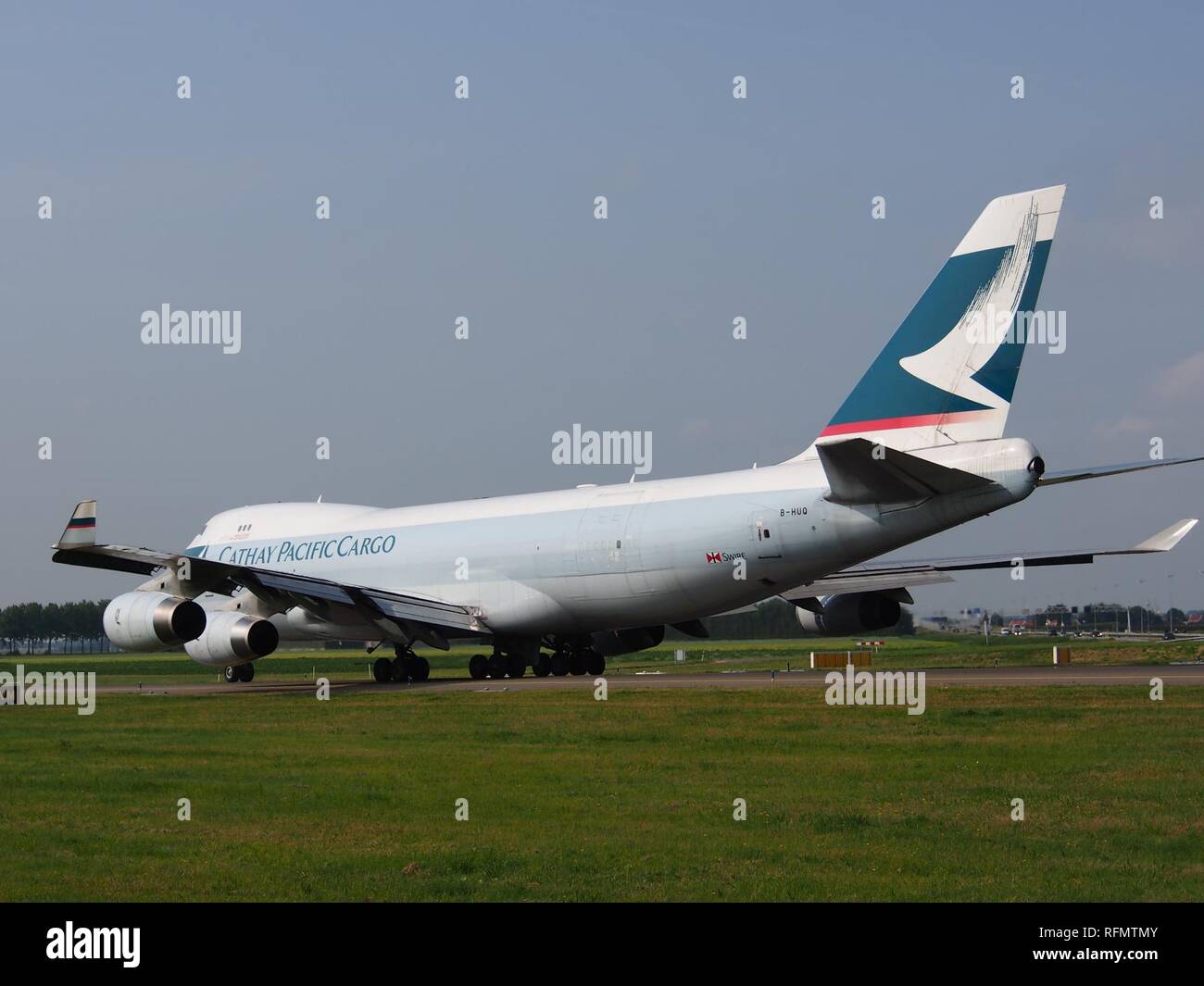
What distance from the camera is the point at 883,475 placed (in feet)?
81.1

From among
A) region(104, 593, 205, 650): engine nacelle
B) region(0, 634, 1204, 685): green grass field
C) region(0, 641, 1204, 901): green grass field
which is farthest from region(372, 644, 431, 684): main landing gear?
region(0, 641, 1204, 901): green grass field

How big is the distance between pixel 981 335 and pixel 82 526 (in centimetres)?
1700

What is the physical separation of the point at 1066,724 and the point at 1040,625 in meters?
122

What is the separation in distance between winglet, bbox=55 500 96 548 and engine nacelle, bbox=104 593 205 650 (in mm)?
3079

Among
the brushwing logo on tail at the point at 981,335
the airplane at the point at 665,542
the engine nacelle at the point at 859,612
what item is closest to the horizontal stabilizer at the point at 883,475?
the airplane at the point at 665,542

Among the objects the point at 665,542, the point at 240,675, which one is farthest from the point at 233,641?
the point at 665,542

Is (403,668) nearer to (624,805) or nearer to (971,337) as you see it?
(971,337)

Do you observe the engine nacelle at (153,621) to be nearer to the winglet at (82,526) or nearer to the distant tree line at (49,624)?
the winglet at (82,526)

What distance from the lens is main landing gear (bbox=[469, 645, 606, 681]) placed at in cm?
3494

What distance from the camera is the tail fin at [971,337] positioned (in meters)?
24.2
